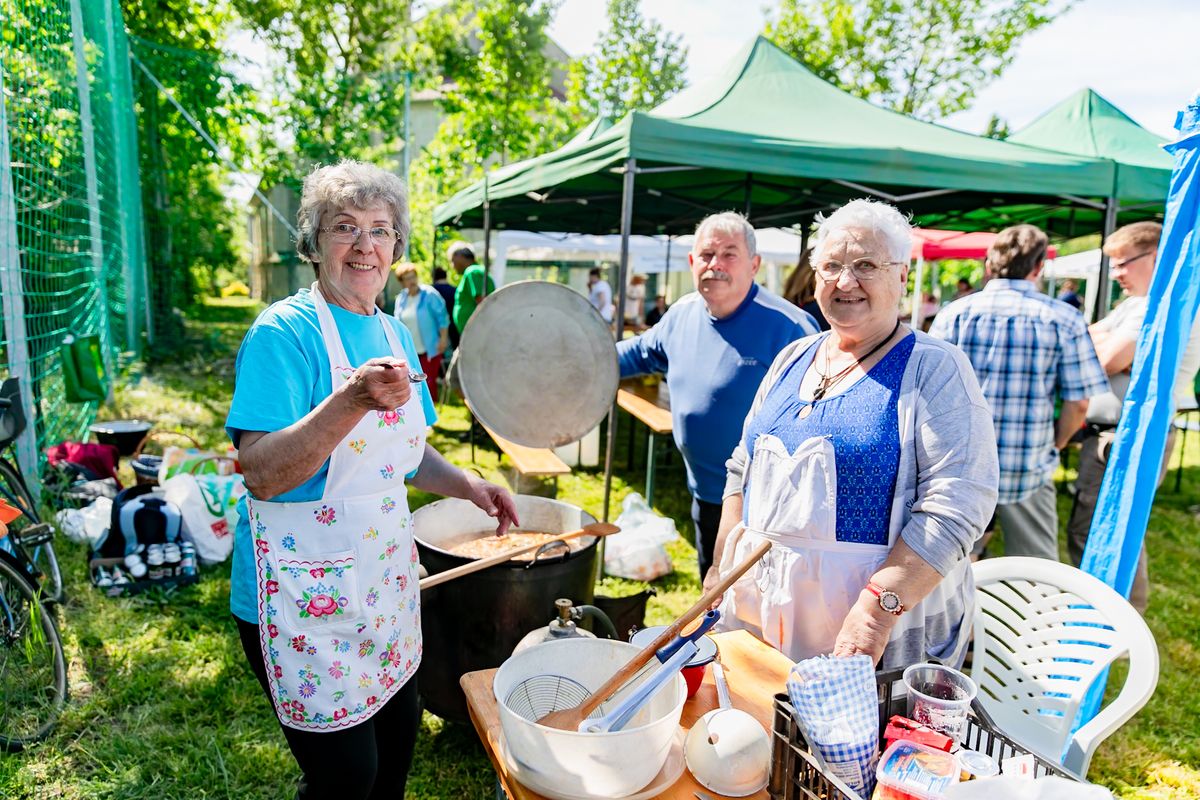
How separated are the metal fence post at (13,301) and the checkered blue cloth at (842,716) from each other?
14.0 ft

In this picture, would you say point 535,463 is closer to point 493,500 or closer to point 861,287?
point 493,500

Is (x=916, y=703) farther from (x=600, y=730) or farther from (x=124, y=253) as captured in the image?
(x=124, y=253)

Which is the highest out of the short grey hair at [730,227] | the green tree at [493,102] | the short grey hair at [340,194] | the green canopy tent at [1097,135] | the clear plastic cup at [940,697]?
the green tree at [493,102]

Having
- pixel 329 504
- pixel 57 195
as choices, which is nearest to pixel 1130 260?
pixel 329 504

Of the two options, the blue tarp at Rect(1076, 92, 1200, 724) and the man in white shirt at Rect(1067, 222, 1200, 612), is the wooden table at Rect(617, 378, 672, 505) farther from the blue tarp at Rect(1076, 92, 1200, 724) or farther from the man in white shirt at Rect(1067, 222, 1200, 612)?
the blue tarp at Rect(1076, 92, 1200, 724)

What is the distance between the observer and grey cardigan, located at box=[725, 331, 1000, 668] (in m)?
1.59

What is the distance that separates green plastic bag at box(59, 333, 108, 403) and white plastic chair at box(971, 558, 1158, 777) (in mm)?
5269

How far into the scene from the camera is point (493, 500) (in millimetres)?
2164

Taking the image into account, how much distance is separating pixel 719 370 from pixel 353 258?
1.83 m

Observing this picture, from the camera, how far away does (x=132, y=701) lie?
302cm

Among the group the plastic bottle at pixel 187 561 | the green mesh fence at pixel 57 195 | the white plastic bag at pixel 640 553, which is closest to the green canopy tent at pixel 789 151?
the white plastic bag at pixel 640 553

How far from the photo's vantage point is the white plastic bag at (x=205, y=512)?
4273mm

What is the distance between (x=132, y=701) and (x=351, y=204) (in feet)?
8.55

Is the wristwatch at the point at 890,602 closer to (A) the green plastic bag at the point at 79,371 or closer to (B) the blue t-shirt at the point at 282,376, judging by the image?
(B) the blue t-shirt at the point at 282,376
